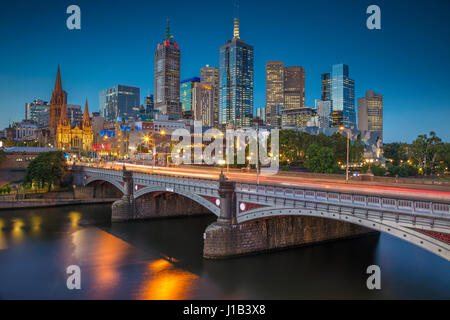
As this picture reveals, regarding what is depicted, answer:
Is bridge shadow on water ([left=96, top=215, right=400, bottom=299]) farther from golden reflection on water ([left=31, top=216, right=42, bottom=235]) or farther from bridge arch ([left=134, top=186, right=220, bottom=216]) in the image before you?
golden reflection on water ([left=31, top=216, right=42, bottom=235])

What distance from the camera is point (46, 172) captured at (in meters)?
72.4

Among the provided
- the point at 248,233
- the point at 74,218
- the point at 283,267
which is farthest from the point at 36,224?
the point at 283,267

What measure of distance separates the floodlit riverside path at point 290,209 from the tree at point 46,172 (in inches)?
1116

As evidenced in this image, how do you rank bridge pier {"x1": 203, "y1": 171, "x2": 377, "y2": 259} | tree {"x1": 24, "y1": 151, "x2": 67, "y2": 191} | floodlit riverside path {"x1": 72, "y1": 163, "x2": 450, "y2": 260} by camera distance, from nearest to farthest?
floodlit riverside path {"x1": 72, "y1": 163, "x2": 450, "y2": 260}, bridge pier {"x1": 203, "y1": 171, "x2": 377, "y2": 259}, tree {"x1": 24, "y1": 151, "x2": 67, "y2": 191}

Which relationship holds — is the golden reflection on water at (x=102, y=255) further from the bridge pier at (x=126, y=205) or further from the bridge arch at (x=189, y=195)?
the bridge arch at (x=189, y=195)

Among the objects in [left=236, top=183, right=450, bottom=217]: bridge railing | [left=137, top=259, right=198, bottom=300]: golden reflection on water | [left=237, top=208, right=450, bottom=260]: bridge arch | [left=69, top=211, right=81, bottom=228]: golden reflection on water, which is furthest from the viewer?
[left=69, top=211, right=81, bottom=228]: golden reflection on water

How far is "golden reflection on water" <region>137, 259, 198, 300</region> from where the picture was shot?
25969 millimetres

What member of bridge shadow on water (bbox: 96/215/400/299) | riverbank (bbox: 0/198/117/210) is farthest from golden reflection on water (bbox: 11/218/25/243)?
bridge shadow on water (bbox: 96/215/400/299)

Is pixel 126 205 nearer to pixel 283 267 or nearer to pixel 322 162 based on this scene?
pixel 283 267

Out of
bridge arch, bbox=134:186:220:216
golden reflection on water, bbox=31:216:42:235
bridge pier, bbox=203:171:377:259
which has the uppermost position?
bridge arch, bbox=134:186:220:216

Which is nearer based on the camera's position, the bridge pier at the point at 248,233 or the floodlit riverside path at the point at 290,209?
the floodlit riverside path at the point at 290,209

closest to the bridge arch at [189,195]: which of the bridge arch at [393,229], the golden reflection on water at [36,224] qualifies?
the bridge arch at [393,229]

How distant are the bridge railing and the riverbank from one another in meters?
48.7

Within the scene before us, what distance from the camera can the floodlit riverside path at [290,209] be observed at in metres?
19.2
